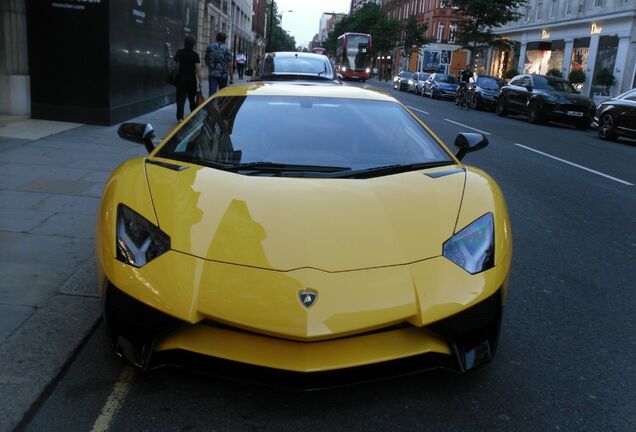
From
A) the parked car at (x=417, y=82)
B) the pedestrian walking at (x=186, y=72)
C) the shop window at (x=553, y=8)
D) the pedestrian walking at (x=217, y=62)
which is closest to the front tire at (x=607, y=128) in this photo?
the pedestrian walking at (x=217, y=62)

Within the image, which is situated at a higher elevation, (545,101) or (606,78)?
(606,78)

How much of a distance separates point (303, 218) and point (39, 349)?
4.75 ft

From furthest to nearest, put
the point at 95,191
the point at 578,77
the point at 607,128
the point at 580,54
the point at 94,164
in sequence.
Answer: the point at 580,54, the point at 578,77, the point at 607,128, the point at 94,164, the point at 95,191

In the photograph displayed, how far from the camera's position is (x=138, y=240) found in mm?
2592

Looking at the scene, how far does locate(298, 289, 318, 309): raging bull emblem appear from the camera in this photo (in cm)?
229

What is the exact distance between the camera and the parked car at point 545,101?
1966cm

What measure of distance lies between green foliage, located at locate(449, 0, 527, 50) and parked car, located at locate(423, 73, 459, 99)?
552 cm

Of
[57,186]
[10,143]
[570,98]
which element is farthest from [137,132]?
[570,98]

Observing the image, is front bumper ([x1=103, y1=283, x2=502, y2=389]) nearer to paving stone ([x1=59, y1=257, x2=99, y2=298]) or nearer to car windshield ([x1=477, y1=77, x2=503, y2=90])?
paving stone ([x1=59, y1=257, x2=99, y2=298])

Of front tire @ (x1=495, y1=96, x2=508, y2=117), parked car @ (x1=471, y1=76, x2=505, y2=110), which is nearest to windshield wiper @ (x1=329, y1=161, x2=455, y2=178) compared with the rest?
front tire @ (x1=495, y1=96, x2=508, y2=117)

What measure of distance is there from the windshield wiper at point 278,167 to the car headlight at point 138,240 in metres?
0.64

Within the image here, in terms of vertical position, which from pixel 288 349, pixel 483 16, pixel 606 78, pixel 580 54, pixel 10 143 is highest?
pixel 483 16

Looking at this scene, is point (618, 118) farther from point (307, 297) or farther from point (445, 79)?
point (445, 79)

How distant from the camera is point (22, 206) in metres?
5.42
